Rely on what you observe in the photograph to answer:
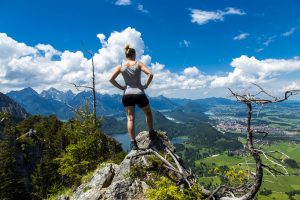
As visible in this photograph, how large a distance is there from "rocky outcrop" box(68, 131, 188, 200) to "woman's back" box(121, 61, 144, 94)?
8.11 ft

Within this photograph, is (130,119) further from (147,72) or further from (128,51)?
(128,51)

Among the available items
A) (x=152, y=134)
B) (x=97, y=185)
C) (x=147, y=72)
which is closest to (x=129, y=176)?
(x=97, y=185)

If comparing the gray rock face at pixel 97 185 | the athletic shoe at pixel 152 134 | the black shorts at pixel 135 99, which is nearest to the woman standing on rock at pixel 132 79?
the black shorts at pixel 135 99

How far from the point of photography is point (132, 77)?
1211 centimetres

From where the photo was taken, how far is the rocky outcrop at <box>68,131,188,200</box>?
11.6 meters

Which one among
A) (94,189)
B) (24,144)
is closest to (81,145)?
(94,189)

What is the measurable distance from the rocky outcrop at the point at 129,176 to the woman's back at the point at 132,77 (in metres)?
2.47

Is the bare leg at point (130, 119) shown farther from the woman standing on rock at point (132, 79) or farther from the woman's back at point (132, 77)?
the woman's back at point (132, 77)

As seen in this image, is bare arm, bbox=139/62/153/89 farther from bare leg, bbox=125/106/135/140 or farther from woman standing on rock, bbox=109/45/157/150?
bare leg, bbox=125/106/135/140

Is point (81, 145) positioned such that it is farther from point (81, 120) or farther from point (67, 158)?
point (81, 120)

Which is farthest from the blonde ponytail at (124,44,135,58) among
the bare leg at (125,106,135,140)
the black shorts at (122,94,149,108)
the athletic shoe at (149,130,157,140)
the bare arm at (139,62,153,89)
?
the athletic shoe at (149,130,157,140)

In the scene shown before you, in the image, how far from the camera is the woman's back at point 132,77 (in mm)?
12039

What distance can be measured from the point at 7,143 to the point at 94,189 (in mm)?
55355

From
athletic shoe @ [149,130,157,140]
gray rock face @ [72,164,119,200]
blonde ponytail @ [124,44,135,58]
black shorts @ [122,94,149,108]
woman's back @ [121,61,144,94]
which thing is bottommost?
gray rock face @ [72,164,119,200]
